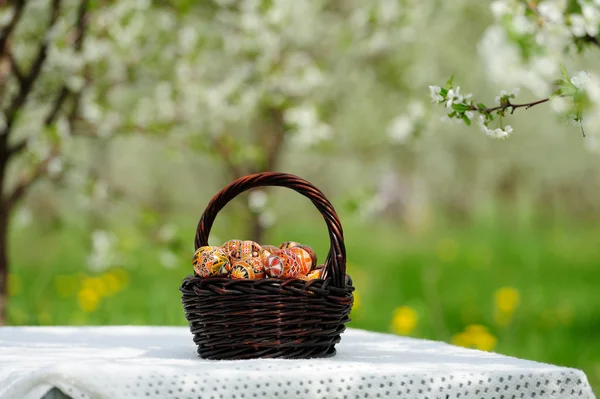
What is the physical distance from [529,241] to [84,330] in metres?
7.93

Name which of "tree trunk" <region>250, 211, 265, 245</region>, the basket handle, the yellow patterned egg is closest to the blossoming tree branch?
the basket handle

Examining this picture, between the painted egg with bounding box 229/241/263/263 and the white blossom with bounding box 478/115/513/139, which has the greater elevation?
the white blossom with bounding box 478/115/513/139

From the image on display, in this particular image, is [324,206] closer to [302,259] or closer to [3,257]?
[302,259]

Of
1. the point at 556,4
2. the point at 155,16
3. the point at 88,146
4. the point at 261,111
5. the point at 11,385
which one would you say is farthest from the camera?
the point at 88,146

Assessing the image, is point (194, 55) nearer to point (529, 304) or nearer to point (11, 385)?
point (11, 385)

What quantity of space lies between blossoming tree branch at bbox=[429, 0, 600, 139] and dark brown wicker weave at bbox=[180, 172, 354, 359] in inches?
15.5

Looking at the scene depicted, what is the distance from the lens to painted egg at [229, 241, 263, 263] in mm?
2020

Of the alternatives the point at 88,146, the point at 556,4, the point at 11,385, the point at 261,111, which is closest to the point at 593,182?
the point at 88,146

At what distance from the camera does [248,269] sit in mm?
1914

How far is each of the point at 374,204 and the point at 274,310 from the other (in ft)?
6.99

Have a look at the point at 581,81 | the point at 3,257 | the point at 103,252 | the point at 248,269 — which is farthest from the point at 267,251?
the point at 3,257

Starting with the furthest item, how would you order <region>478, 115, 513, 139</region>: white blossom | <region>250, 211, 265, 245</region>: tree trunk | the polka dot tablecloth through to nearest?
<region>250, 211, 265, 245</region>: tree trunk
<region>478, 115, 513, 139</region>: white blossom
the polka dot tablecloth

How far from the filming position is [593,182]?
496 inches

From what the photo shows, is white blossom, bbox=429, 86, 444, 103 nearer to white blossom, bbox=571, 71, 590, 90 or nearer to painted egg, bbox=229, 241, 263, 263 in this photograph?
white blossom, bbox=571, 71, 590, 90
